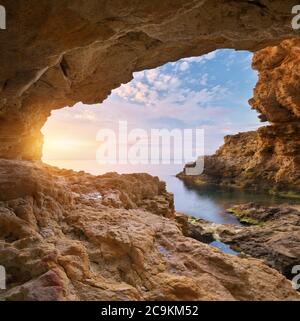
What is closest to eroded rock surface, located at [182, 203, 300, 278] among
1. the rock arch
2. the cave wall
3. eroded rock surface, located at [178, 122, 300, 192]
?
the rock arch

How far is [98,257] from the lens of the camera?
223 inches

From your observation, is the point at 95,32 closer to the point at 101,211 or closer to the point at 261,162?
the point at 101,211

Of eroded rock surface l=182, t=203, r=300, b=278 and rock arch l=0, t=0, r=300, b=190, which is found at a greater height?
rock arch l=0, t=0, r=300, b=190

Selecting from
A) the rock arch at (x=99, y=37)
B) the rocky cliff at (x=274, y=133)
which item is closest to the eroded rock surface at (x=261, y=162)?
the rocky cliff at (x=274, y=133)

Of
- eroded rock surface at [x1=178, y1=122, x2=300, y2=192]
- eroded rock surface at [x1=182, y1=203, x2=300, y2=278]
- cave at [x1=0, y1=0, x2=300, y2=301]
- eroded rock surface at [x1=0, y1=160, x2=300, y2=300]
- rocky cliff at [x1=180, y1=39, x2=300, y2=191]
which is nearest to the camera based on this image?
eroded rock surface at [x1=0, y1=160, x2=300, y2=300]

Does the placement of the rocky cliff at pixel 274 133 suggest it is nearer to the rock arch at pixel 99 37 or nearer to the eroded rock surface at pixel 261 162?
the eroded rock surface at pixel 261 162

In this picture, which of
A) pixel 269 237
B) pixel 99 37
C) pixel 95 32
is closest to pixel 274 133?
pixel 269 237

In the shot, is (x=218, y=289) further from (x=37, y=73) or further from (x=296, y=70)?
(x=296, y=70)

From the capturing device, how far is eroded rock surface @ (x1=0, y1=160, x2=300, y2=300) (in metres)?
4.49

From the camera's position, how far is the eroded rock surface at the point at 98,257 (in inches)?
177

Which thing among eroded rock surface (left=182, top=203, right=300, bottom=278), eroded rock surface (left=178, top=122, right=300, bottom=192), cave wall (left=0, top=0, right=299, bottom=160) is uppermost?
cave wall (left=0, top=0, right=299, bottom=160)

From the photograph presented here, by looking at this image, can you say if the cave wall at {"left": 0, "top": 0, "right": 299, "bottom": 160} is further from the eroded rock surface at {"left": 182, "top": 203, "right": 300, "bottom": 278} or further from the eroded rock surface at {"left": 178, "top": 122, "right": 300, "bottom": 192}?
the eroded rock surface at {"left": 178, "top": 122, "right": 300, "bottom": 192}

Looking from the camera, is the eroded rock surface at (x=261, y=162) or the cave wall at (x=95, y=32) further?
the eroded rock surface at (x=261, y=162)
